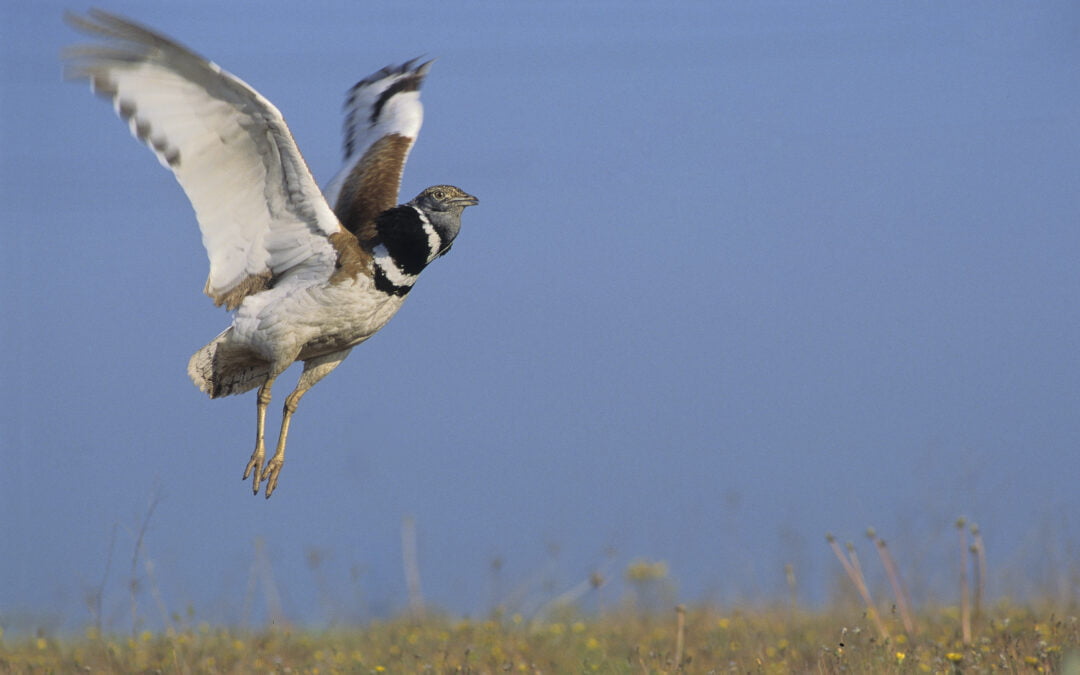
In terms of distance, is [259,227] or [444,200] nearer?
[259,227]

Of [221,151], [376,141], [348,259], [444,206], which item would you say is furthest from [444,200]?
[221,151]

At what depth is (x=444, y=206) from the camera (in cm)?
699

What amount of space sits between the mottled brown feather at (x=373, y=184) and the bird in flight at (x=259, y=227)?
443 mm

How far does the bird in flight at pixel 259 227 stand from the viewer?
19.2 ft

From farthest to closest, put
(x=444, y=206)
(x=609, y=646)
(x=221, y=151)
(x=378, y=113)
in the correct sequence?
(x=378, y=113) < (x=444, y=206) < (x=609, y=646) < (x=221, y=151)

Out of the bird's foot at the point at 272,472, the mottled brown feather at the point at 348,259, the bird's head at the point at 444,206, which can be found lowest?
the bird's foot at the point at 272,472

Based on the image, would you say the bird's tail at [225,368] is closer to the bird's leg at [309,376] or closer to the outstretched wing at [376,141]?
the bird's leg at [309,376]

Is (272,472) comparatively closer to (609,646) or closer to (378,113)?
(609,646)

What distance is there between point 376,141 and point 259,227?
1.85 m

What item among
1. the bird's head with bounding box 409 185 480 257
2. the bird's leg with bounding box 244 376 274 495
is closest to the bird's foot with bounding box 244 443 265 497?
the bird's leg with bounding box 244 376 274 495

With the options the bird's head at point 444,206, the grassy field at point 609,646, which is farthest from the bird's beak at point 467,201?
the grassy field at point 609,646

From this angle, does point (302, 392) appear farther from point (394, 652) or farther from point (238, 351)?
point (394, 652)

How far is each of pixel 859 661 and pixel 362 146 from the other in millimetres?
4966

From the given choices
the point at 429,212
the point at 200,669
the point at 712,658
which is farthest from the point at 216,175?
A: the point at 712,658
